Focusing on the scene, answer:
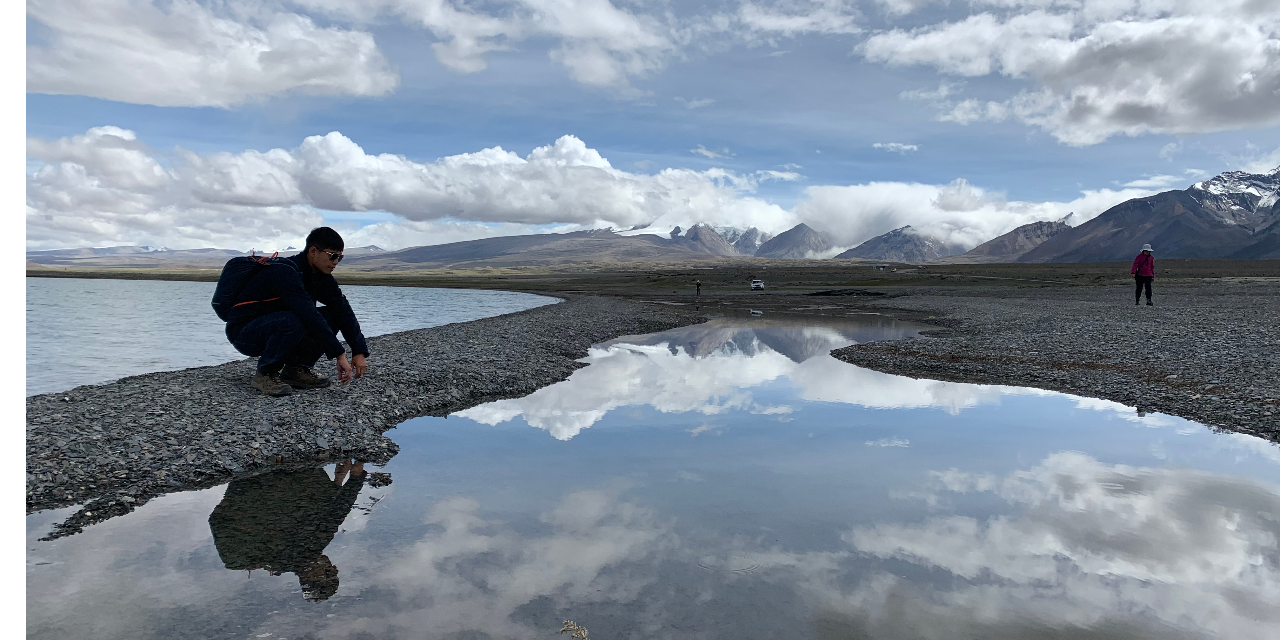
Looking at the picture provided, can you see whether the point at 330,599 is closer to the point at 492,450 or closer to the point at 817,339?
the point at 492,450

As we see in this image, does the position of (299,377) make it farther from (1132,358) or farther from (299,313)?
(1132,358)

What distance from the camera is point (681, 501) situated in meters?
10.7

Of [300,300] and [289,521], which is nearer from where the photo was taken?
[289,521]

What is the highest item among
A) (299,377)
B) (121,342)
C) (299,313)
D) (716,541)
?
(299,313)

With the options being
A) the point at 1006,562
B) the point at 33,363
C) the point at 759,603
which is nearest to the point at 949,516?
the point at 1006,562

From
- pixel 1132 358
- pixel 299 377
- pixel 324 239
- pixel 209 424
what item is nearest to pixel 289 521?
pixel 209 424

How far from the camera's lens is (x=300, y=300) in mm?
13016

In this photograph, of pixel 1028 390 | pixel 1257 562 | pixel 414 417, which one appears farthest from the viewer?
pixel 1028 390

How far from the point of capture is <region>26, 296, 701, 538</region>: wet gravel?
423 inches

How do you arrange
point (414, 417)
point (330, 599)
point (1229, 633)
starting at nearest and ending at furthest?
point (1229, 633) → point (330, 599) → point (414, 417)

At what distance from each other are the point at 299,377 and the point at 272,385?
1.80 ft

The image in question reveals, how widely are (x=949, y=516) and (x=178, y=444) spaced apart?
40.2 ft

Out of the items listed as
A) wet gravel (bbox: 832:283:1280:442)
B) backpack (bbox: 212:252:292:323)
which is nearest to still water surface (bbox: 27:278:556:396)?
backpack (bbox: 212:252:292:323)

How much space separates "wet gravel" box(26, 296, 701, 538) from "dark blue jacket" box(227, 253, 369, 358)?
64.1 inches
